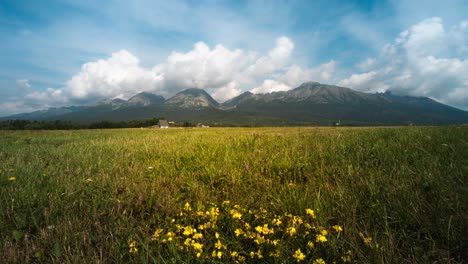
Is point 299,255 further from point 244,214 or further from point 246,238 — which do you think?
point 244,214

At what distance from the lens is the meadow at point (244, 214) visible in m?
1.71

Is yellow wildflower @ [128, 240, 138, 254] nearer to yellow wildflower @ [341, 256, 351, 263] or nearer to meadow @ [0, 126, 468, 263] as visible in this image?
meadow @ [0, 126, 468, 263]

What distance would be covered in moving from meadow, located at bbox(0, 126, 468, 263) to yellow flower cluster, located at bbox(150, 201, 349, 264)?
0.01m

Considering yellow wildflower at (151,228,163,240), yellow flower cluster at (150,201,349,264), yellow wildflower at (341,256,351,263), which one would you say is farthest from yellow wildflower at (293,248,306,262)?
yellow wildflower at (151,228,163,240)

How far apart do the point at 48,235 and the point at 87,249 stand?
48 centimetres

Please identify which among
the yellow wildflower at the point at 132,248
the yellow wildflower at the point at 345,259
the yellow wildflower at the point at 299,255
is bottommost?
the yellow wildflower at the point at 132,248

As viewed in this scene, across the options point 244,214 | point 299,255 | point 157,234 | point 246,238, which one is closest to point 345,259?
point 299,255

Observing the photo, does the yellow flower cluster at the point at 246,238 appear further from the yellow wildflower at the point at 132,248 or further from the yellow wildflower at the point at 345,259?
the yellow wildflower at the point at 132,248

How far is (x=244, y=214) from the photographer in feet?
7.52

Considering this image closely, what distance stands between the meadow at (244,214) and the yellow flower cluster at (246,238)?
1 cm

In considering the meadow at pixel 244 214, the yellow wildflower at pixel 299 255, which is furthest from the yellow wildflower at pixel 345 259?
the yellow wildflower at pixel 299 255

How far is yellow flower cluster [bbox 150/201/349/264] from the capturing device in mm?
1647

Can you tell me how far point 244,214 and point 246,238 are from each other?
416 millimetres

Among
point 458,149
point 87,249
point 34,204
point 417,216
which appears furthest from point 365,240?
point 458,149
